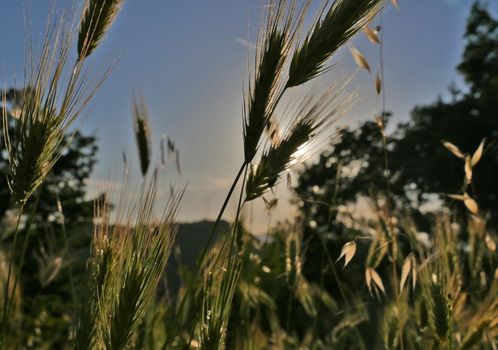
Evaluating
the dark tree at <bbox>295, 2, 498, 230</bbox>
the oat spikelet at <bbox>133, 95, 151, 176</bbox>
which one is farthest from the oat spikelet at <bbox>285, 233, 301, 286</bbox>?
the dark tree at <bbox>295, 2, 498, 230</bbox>

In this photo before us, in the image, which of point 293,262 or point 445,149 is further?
point 445,149

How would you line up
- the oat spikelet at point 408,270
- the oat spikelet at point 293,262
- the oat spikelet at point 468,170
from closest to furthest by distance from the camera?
the oat spikelet at point 408,270
the oat spikelet at point 468,170
the oat spikelet at point 293,262

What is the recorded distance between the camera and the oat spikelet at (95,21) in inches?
61.1

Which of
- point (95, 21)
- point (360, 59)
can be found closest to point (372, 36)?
point (360, 59)

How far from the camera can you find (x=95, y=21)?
5.22 feet

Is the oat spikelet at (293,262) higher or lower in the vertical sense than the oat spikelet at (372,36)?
lower

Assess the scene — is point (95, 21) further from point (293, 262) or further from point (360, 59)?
point (293, 262)

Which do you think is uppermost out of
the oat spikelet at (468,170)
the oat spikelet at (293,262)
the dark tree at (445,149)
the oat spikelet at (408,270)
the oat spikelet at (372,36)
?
the dark tree at (445,149)

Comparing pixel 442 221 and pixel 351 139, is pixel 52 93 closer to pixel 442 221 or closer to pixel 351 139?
pixel 442 221

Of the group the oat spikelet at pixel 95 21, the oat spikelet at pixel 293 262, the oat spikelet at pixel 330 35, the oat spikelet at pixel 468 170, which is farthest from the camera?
the oat spikelet at pixel 293 262

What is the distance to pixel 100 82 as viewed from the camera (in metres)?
1.47

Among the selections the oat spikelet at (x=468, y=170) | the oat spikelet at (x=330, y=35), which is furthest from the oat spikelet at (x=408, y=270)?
the oat spikelet at (x=330, y=35)

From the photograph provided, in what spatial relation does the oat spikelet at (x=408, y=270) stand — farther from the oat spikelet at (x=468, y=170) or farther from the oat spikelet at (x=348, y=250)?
the oat spikelet at (x=468, y=170)

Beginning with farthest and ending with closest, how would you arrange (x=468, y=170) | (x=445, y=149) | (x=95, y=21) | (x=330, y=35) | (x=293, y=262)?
(x=445, y=149) → (x=293, y=262) → (x=468, y=170) → (x=95, y=21) → (x=330, y=35)
